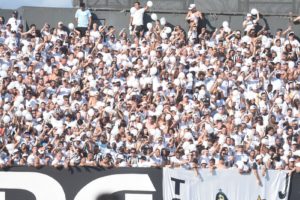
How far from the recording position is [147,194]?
27.4 meters

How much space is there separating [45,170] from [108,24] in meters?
7.64

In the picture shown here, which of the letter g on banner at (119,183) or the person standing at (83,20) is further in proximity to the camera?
the person standing at (83,20)

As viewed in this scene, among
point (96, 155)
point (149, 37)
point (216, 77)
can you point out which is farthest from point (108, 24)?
point (96, 155)

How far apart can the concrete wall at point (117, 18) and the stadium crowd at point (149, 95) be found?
32 cm

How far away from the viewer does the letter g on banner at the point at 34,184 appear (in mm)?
27109

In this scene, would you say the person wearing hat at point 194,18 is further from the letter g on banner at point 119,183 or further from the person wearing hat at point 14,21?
the letter g on banner at point 119,183

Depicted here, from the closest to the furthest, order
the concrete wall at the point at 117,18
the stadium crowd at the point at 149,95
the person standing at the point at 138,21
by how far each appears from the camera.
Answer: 1. the stadium crowd at the point at 149,95
2. the person standing at the point at 138,21
3. the concrete wall at the point at 117,18

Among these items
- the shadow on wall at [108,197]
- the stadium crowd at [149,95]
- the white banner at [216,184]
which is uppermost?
the stadium crowd at [149,95]

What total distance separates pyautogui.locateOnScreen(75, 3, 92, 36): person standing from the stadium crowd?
0.03 metres

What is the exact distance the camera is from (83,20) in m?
33.0

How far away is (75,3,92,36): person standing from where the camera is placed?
33000 millimetres

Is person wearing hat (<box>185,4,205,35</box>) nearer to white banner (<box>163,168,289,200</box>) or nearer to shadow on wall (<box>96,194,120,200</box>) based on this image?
white banner (<box>163,168,289,200</box>)

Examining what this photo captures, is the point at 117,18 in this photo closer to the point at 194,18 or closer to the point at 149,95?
the point at 194,18

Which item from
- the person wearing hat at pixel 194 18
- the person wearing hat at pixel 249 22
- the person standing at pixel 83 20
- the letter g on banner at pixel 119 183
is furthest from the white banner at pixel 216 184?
the person standing at pixel 83 20
